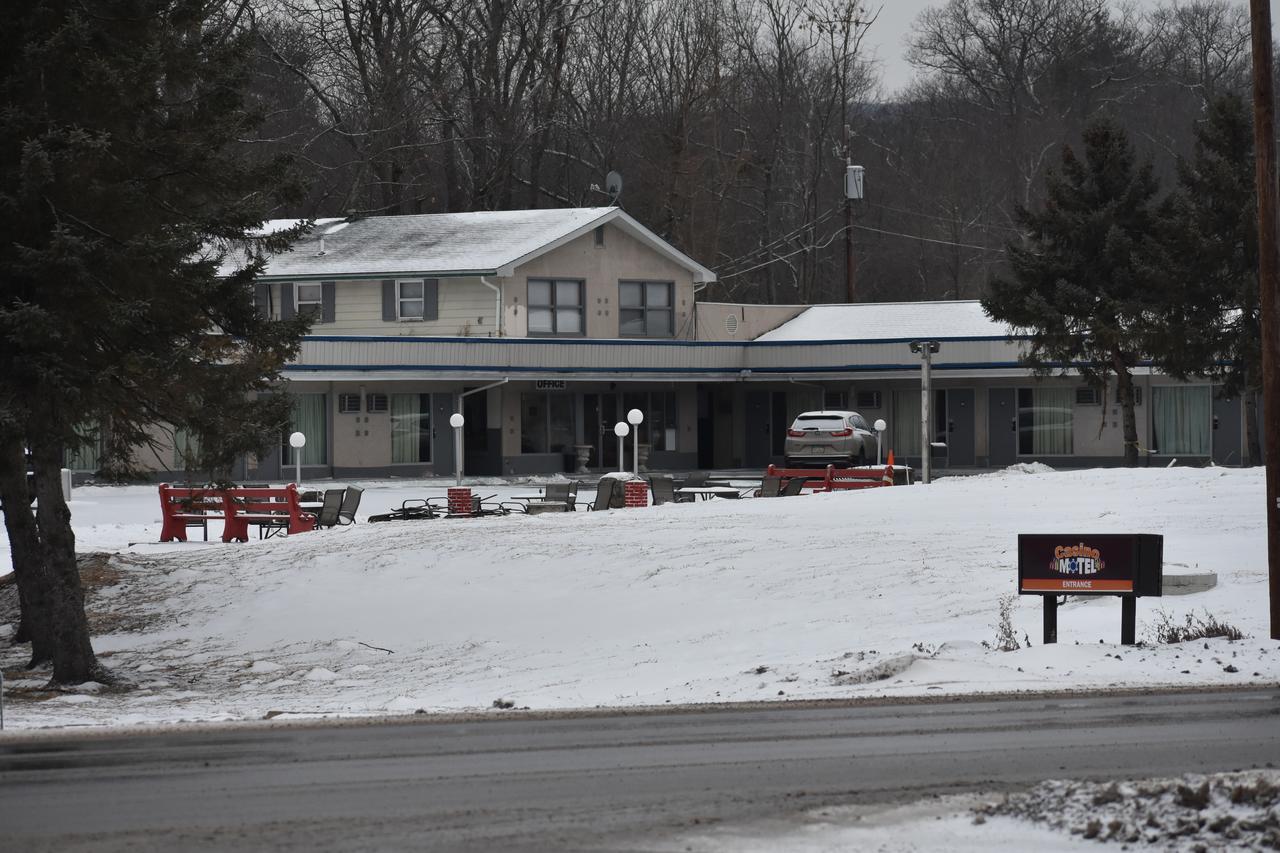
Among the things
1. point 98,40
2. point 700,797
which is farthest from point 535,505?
point 700,797

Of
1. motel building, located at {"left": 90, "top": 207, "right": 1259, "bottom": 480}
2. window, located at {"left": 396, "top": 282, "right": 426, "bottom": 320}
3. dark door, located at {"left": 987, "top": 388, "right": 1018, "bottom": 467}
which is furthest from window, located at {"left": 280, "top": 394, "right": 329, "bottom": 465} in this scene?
dark door, located at {"left": 987, "top": 388, "right": 1018, "bottom": 467}

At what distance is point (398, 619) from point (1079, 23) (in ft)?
204

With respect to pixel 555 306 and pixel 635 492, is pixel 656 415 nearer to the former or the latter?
pixel 555 306

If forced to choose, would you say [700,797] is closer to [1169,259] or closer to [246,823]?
[246,823]

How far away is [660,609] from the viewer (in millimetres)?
19703

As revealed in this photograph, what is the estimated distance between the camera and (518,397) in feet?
153

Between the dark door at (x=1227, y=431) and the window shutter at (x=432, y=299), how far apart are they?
2125 centimetres

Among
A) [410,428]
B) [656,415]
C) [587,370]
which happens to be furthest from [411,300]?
Result: [656,415]

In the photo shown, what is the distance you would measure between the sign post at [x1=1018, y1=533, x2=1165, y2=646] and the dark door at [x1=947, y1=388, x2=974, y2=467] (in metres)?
32.7

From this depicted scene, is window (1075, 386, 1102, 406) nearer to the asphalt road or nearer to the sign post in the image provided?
the sign post

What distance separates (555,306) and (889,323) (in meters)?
10.7

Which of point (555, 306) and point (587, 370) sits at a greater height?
point (555, 306)

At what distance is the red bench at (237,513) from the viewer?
27859mm

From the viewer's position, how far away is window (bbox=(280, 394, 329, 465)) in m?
43.4
